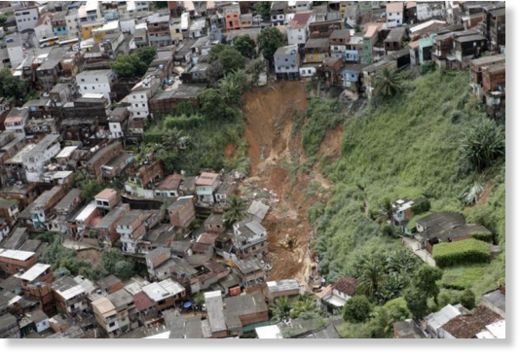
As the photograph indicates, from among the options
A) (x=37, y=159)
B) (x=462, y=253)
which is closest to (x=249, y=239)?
(x=462, y=253)

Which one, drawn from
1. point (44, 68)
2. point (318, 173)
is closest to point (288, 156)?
point (318, 173)

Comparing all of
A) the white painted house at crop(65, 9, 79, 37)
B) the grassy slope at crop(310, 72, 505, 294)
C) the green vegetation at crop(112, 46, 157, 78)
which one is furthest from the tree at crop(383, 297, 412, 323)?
the white painted house at crop(65, 9, 79, 37)

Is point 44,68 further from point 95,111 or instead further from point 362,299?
point 362,299

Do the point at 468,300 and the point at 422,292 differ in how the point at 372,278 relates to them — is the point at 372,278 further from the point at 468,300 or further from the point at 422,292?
the point at 468,300

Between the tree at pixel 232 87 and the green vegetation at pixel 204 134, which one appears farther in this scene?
the tree at pixel 232 87

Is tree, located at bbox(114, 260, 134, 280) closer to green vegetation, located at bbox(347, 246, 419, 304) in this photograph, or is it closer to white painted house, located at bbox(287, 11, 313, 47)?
green vegetation, located at bbox(347, 246, 419, 304)

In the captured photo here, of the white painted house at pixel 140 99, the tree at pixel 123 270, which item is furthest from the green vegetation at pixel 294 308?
the white painted house at pixel 140 99

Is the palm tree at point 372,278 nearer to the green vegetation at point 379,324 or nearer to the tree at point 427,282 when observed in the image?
the green vegetation at point 379,324
